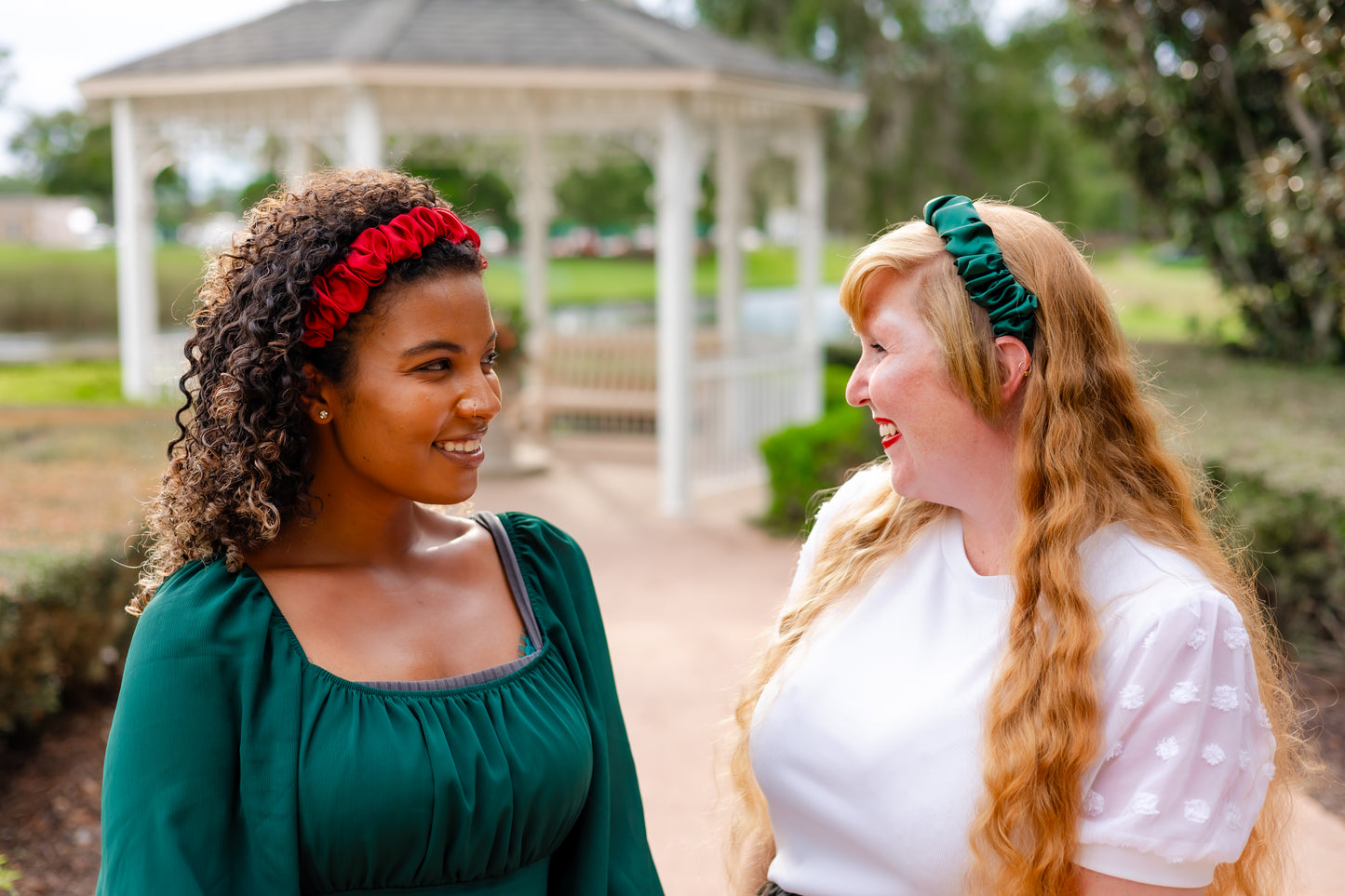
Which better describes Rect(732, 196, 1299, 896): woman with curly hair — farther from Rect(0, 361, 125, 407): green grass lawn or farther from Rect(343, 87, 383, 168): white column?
Rect(0, 361, 125, 407): green grass lawn

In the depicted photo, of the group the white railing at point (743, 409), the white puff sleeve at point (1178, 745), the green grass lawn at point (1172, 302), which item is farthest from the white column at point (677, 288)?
the white puff sleeve at point (1178, 745)

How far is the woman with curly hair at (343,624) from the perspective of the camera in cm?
154

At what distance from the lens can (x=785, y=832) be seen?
2.04 metres

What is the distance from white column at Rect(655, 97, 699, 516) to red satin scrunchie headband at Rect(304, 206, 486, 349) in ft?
23.9

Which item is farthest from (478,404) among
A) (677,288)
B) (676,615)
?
(677,288)

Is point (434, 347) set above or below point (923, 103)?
below

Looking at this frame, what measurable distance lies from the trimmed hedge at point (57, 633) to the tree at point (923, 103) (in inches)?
521

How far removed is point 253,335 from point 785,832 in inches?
46.7

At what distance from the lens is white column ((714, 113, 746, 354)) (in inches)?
433

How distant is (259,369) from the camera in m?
1.65

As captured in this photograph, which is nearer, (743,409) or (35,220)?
(743,409)

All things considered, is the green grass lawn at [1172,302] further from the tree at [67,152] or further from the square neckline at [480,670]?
the tree at [67,152]

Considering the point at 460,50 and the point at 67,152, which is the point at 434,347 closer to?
the point at 460,50

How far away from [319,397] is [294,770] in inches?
20.5
